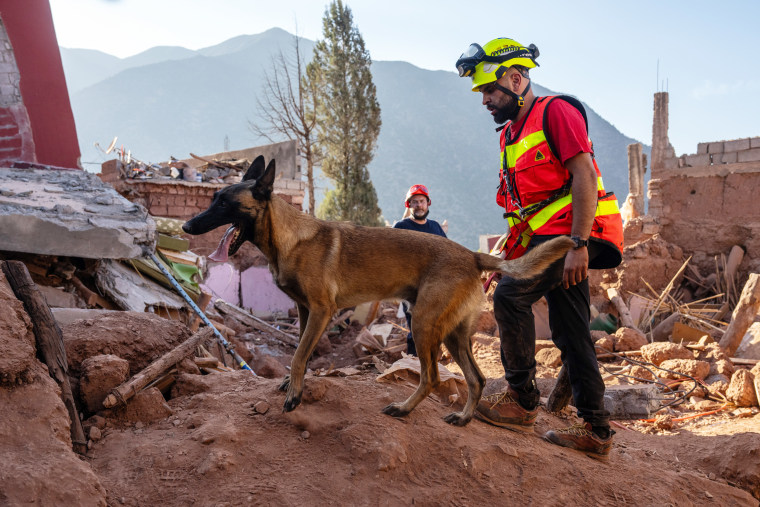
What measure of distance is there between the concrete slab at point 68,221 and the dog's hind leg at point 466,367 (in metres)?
4.04

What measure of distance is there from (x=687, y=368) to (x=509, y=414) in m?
4.88

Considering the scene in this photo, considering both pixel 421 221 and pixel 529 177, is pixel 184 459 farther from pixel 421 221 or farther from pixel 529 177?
pixel 421 221

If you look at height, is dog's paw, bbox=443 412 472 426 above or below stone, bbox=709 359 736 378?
above

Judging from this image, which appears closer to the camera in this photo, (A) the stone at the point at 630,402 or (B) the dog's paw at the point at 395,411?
(B) the dog's paw at the point at 395,411

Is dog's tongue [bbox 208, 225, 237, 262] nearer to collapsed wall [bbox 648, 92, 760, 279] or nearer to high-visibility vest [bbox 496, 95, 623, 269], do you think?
high-visibility vest [bbox 496, 95, 623, 269]

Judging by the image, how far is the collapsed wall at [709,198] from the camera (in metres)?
10.3

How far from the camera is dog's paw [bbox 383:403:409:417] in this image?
328cm

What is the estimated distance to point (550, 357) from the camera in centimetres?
789

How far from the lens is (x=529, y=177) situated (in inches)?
131

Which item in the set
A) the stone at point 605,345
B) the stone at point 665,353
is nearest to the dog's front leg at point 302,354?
the stone at point 665,353

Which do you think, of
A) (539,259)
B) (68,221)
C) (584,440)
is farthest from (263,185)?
(68,221)

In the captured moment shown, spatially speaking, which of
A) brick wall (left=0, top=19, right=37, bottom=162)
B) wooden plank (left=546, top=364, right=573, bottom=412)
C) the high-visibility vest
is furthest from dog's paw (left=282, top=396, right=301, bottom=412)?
brick wall (left=0, top=19, right=37, bottom=162)

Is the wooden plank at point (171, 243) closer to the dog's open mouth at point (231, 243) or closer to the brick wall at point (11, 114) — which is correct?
the brick wall at point (11, 114)

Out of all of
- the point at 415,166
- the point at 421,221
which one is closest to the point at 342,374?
the point at 421,221
